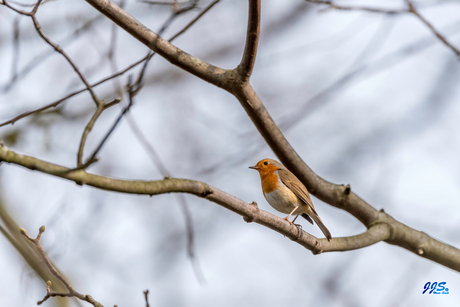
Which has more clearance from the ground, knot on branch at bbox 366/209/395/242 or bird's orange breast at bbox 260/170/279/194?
bird's orange breast at bbox 260/170/279/194

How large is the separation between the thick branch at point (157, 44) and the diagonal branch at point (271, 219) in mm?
972

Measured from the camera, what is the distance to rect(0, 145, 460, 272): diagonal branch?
5.51 ft

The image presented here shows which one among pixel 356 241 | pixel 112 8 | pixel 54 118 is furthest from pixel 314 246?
pixel 54 118

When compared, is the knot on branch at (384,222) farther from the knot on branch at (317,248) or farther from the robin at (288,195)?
the knot on branch at (317,248)

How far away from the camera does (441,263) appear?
351 cm

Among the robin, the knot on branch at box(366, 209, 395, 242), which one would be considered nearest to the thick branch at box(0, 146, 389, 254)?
the knot on branch at box(366, 209, 395, 242)

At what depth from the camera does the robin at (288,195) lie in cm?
384

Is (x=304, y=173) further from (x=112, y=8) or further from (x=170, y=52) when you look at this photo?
(x=112, y=8)

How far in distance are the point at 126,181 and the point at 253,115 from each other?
4.62ft

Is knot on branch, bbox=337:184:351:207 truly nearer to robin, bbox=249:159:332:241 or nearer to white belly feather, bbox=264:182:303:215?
robin, bbox=249:159:332:241

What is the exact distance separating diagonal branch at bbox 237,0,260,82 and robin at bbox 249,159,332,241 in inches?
52.9

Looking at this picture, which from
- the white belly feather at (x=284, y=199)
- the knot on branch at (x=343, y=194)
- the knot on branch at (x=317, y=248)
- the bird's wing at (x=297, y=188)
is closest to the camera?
the knot on branch at (x=317, y=248)

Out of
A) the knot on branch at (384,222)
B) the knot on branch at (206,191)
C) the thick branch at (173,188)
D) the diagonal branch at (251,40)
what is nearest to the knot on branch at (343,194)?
the knot on branch at (384,222)

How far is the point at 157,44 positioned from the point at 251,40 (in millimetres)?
610
